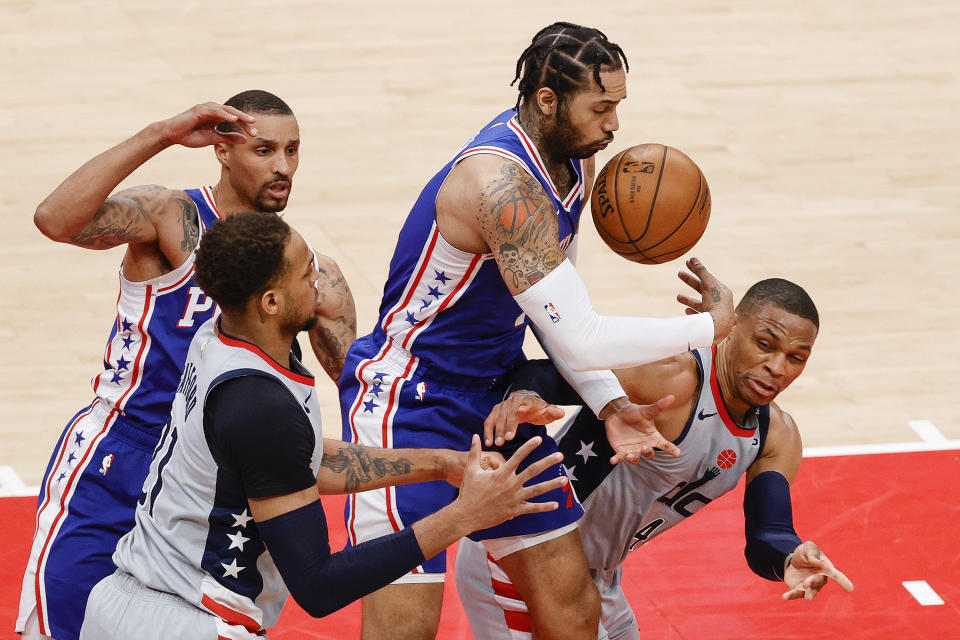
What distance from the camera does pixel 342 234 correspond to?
906cm

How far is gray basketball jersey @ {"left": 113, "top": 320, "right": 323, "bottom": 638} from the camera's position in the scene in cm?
355

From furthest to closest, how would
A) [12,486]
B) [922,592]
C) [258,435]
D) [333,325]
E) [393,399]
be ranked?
[12,486]
[922,592]
[333,325]
[393,399]
[258,435]

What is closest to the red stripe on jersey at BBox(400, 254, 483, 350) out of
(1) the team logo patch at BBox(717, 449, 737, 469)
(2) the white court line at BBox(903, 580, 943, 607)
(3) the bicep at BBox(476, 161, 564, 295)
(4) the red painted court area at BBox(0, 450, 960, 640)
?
(3) the bicep at BBox(476, 161, 564, 295)

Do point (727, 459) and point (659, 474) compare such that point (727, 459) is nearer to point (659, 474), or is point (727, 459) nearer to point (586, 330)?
point (659, 474)

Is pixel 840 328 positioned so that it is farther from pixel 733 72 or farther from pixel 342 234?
pixel 733 72

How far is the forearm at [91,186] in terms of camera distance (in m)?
4.48

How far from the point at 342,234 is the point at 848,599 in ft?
14.3

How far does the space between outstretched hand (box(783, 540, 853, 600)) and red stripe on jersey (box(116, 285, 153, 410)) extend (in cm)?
221

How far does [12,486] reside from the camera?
664 centimetres

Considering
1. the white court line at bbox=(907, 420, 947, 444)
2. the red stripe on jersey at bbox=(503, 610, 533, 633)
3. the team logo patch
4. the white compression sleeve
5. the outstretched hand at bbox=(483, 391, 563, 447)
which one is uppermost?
the white compression sleeve

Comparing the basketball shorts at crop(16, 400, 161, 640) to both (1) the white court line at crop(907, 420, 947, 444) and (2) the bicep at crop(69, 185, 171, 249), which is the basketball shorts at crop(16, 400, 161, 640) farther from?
(1) the white court line at crop(907, 420, 947, 444)

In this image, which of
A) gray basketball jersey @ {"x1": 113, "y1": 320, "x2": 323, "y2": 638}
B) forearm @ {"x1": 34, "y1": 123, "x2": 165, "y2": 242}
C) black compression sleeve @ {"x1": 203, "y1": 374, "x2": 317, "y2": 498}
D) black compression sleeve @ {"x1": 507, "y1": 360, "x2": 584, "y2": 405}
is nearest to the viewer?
black compression sleeve @ {"x1": 203, "y1": 374, "x2": 317, "y2": 498}

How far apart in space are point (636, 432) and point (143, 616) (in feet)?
5.67

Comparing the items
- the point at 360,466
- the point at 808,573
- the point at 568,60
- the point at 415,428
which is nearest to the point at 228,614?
the point at 360,466
